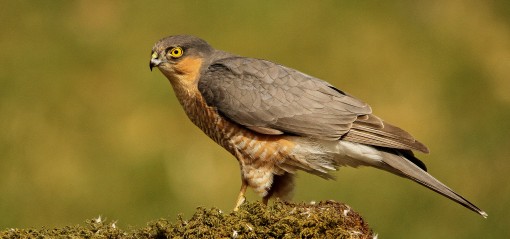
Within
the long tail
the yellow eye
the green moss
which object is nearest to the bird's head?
the yellow eye

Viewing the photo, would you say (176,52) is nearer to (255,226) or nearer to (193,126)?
(255,226)

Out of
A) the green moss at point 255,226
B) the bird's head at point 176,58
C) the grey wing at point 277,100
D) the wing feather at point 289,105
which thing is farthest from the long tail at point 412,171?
the bird's head at point 176,58

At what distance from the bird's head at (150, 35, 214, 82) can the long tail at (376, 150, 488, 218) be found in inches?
56.9

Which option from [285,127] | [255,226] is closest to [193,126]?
[285,127]

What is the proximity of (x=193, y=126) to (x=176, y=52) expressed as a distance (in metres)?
2.70

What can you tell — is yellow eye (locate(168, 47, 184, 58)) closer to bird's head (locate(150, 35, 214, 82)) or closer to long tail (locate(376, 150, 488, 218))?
bird's head (locate(150, 35, 214, 82))

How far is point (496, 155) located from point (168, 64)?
12.6 ft

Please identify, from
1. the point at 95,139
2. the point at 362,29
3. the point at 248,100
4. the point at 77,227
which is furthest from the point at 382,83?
the point at 77,227

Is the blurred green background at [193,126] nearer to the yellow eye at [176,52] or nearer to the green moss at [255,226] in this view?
the yellow eye at [176,52]

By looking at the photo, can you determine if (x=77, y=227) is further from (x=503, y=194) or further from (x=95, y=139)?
(x=503, y=194)

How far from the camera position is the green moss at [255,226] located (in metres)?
5.33

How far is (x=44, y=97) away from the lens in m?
10.1

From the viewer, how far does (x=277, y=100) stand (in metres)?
7.01

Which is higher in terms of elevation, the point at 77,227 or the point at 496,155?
the point at 496,155
